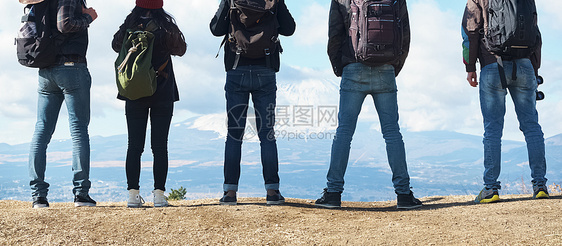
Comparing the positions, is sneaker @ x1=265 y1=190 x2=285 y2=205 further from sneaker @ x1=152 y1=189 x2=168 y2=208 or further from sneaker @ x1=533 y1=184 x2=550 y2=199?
sneaker @ x1=533 y1=184 x2=550 y2=199

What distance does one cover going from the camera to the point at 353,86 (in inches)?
254

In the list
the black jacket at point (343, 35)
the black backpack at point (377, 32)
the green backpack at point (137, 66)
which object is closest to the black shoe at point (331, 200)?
the black jacket at point (343, 35)

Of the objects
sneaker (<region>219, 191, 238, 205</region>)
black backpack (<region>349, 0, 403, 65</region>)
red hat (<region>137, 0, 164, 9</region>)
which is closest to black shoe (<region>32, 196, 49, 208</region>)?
sneaker (<region>219, 191, 238, 205</region>)

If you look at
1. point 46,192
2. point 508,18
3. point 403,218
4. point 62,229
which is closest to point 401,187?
point 403,218

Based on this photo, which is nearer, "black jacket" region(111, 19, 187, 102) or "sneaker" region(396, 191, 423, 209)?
"black jacket" region(111, 19, 187, 102)

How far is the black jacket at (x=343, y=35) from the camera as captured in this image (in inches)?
257

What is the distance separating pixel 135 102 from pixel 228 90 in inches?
45.0

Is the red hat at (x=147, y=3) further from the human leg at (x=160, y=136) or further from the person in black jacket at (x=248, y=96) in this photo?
the human leg at (x=160, y=136)

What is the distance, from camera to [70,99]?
6.55 m

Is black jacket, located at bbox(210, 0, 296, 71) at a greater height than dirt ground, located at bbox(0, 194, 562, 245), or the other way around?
black jacket, located at bbox(210, 0, 296, 71)

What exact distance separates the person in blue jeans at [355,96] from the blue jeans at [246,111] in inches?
31.7

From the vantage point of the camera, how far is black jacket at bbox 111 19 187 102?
624 centimetres

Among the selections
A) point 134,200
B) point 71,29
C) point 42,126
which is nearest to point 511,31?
point 134,200

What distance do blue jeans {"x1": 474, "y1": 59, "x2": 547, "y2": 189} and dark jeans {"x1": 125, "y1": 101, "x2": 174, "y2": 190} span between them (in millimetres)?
4184
